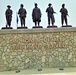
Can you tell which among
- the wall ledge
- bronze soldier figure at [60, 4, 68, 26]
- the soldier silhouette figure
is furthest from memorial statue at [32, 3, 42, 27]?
bronze soldier figure at [60, 4, 68, 26]

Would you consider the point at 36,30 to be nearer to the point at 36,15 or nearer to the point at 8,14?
the point at 36,15

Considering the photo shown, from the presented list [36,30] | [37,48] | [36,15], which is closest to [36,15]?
[36,15]

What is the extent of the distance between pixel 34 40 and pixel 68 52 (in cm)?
162

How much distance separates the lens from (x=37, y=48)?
8.98m

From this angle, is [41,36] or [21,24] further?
[21,24]

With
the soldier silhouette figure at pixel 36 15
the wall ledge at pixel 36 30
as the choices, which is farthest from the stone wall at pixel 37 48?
the soldier silhouette figure at pixel 36 15

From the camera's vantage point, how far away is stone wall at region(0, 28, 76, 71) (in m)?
8.87

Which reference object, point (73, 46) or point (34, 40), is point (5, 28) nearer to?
point (34, 40)

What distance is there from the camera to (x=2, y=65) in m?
8.89

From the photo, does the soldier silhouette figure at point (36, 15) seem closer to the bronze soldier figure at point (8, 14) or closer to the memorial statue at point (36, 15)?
the memorial statue at point (36, 15)

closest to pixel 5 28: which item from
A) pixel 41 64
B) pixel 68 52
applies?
pixel 41 64

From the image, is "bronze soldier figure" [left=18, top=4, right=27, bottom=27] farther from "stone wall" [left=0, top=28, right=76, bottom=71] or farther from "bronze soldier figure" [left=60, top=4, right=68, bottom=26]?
"bronze soldier figure" [left=60, top=4, right=68, bottom=26]

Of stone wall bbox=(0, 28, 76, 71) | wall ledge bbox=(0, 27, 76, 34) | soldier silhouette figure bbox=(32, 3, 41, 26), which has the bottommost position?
stone wall bbox=(0, 28, 76, 71)

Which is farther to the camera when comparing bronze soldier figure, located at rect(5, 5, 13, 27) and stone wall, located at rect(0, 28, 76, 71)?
bronze soldier figure, located at rect(5, 5, 13, 27)
